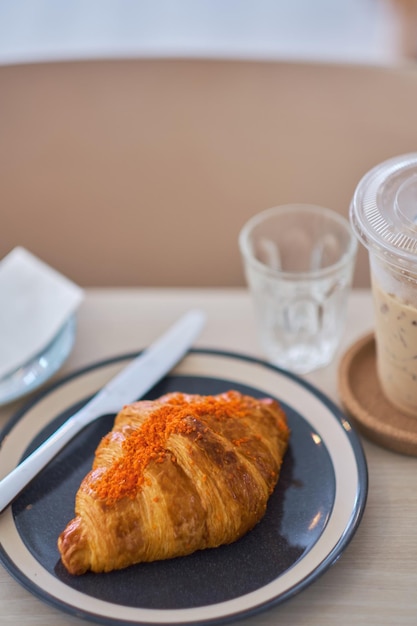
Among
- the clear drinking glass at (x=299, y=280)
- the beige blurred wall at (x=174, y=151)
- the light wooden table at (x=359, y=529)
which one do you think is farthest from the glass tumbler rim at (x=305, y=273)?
the beige blurred wall at (x=174, y=151)

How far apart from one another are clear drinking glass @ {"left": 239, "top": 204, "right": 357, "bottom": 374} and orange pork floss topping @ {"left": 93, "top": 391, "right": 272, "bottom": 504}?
213mm

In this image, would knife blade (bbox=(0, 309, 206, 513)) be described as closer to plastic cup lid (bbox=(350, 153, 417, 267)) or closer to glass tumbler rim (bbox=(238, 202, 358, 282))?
glass tumbler rim (bbox=(238, 202, 358, 282))

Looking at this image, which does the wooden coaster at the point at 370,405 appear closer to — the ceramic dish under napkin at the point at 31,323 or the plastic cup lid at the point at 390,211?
the plastic cup lid at the point at 390,211

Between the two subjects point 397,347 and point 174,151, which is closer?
point 397,347

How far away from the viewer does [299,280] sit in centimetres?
103

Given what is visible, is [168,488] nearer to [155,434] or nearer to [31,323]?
[155,434]

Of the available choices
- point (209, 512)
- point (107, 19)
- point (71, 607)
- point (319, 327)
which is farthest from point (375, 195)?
point (107, 19)

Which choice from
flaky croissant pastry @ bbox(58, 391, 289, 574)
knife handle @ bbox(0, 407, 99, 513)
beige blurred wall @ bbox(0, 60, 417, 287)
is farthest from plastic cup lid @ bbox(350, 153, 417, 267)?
beige blurred wall @ bbox(0, 60, 417, 287)

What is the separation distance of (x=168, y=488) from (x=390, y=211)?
38 cm

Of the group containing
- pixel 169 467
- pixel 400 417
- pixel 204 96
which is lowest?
pixel 400 417

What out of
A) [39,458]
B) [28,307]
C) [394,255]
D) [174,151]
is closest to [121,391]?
[39,458]

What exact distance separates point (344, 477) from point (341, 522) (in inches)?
2.6

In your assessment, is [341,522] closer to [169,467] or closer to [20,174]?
[169,467]

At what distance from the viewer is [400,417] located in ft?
3.18
